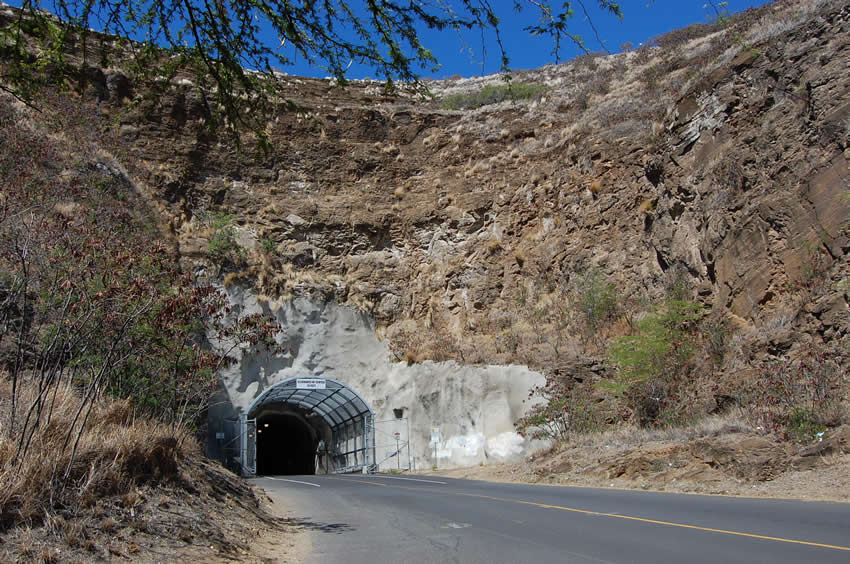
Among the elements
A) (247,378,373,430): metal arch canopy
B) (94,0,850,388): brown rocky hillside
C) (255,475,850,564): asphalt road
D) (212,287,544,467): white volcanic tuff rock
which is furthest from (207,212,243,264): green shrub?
(255,475,850,564): asphalt road

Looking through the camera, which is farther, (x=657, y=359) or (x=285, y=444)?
(x=285, y=444)

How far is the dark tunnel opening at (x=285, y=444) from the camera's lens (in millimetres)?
42812

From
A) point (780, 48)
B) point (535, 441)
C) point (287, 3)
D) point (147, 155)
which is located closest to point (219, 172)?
point (147, 155)

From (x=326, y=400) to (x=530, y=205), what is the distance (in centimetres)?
1476

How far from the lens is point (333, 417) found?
36.5 metres

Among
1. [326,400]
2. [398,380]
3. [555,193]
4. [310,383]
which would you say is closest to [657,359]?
[555,193]

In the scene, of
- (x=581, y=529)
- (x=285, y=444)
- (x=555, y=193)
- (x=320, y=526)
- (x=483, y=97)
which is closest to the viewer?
(x=581, y=529)

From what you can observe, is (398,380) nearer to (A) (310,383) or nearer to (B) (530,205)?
(A) (310,383)

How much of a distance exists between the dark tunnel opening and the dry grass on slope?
32.8m

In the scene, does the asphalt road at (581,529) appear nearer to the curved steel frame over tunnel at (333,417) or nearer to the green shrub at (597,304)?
the green shrub at (597,304)

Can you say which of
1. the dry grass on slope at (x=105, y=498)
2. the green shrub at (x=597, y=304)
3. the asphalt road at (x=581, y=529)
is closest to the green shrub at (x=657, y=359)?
the green shrub at (x=597, y=304)

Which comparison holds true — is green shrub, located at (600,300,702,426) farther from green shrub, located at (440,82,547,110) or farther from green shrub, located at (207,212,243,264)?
green shrub, located at (440,82,547,110)

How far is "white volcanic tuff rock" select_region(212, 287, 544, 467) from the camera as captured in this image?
1056 inches

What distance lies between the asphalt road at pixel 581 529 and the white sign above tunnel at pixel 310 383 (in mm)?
17166
